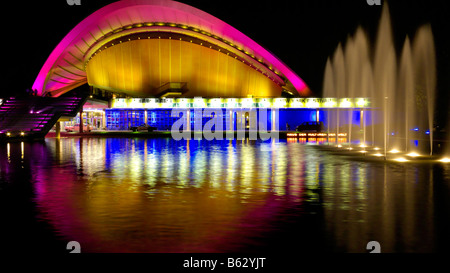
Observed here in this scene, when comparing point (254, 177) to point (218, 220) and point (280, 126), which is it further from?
point (280, 126)

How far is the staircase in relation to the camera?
40.1 m

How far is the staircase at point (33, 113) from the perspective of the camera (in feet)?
132

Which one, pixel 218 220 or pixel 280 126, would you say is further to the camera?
pixel 280 126

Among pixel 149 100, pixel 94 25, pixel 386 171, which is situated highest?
pixel 94 25

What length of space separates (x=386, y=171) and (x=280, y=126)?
47.4 metres

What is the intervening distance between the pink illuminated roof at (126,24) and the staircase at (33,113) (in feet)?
35.6

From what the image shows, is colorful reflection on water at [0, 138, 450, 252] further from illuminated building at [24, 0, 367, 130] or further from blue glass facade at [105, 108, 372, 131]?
blue glass facade at [105, 108, 372, 131]

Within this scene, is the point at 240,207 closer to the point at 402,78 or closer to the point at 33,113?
the point at 402,78

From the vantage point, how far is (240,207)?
374 inches

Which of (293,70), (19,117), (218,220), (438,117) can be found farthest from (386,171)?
(293,70)

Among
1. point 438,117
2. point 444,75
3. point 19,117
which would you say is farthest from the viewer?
point 19,117

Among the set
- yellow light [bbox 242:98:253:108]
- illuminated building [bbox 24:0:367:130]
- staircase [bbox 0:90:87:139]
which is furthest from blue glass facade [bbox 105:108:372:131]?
staircase [bbox 0:90:87:139]
